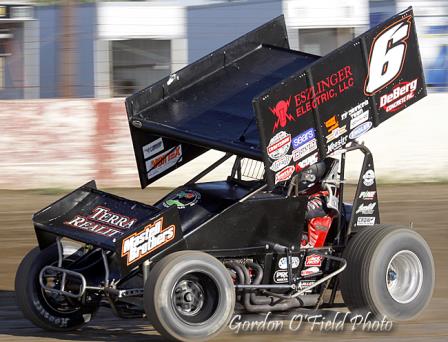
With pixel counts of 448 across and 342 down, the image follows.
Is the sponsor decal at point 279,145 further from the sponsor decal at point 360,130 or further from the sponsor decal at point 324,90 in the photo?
the sponsor decal at point 360,130

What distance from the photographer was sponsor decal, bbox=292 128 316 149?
662 cm

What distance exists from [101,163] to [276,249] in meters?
6.93

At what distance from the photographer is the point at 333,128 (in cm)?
686

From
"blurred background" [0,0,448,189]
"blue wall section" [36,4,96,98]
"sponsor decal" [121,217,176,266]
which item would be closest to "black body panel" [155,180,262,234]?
"sponsor decal" [121,217,176,266]

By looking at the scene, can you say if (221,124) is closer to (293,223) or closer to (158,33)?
(293,223)

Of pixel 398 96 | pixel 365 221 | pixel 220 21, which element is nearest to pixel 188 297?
pixel 365 221

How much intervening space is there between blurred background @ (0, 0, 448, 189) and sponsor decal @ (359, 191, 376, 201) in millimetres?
6579

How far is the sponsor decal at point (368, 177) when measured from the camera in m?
7.23

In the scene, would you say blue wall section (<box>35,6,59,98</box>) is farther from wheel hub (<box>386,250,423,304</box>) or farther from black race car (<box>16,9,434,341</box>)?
wheel hub (<box>386,250,423,304</box>)

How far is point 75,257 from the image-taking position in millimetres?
6992

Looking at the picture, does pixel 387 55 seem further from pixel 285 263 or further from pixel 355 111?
pixel 285 263

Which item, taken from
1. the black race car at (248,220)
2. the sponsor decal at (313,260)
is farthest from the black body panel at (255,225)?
the sponsor decal at (313,260)

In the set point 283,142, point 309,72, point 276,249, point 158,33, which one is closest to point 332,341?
point 276,249

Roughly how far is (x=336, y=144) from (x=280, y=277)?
963 mm
